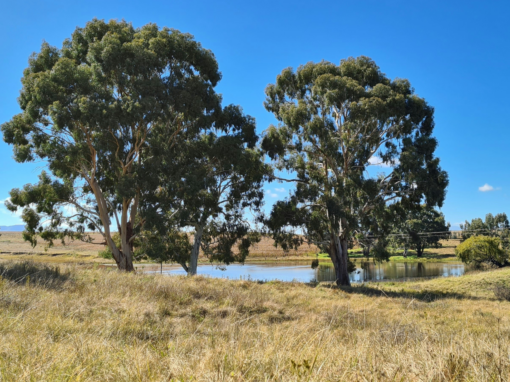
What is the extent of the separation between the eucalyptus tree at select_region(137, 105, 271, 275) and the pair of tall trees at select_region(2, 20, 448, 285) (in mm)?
80

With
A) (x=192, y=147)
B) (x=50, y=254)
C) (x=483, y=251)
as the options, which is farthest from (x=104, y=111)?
(x=50, y=254)

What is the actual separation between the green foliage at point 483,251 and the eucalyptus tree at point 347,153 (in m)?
21.5

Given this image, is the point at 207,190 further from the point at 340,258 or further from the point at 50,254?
the point at 50,254

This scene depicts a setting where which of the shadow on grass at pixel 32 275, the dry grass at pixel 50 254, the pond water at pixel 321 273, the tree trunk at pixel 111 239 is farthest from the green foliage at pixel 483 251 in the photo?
the shadow on grass at pixel 32 275

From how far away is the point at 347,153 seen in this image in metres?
22.5

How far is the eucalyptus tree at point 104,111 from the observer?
671 inches

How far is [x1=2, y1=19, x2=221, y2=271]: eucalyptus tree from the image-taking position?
55.9 feet

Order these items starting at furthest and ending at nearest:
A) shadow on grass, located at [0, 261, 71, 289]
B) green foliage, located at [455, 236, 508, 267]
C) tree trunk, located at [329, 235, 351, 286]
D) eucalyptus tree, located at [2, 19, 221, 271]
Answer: green foliage, located at [455, 236, 508, 267] → tree trunk, located at [329, 235, 351, 286] → eucalyptus tree, located at [2, 19, 221, 271] → shadow on grass, located at [0, 261, 71, 289]

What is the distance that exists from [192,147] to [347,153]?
30.8 ft

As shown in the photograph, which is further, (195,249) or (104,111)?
(195,249)

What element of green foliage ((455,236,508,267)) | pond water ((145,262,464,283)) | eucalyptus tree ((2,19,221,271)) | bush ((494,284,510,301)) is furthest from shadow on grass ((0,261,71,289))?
green foliage ((455,236,508,267))

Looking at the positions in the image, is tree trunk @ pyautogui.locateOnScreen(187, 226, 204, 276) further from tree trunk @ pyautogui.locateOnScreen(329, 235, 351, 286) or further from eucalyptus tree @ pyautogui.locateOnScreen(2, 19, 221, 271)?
tree trunk @ pyautogui.locateOnScreen(329, 235, 351, 286)

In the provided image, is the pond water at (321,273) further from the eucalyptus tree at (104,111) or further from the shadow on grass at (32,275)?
the shadow on grass at (32,275)

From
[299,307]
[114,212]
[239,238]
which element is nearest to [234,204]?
[239,238]
